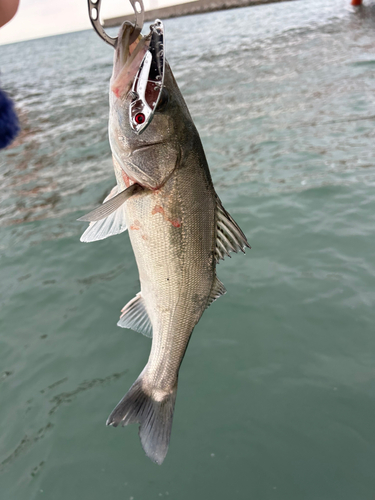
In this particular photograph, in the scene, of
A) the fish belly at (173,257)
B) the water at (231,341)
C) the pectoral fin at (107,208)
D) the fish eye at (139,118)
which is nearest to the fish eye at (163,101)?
the fish eye at (139,118)

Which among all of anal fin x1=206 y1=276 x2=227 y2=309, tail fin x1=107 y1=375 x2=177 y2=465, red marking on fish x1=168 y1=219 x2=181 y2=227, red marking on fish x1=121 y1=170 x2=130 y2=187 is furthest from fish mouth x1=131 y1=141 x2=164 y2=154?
tail fin x1=107 y1=375 x2=177 y2=465

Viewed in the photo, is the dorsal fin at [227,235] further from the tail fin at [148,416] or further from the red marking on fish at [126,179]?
the tail fin at [148,416]

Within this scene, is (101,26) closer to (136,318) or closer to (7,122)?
(7,122)

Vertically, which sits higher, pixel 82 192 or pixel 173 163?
pixel 173 163

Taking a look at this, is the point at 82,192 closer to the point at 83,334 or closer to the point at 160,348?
the point at 83,334

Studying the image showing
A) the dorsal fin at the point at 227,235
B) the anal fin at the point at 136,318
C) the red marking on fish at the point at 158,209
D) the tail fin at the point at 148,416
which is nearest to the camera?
the red marking on fish at the point at 158,209

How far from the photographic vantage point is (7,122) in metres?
2.17

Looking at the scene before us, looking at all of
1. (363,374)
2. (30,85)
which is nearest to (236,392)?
(363,374)

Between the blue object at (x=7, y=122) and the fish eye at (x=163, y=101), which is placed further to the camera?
the blue object at (x=7, y=122)

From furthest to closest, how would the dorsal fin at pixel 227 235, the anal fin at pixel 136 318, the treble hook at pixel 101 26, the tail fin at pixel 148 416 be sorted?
1. the anal fin at pixel 136 318
2. the tail fin at pixel 148 416
3. the dorsal fin at pixel 227 235
4. the treble hook at pixel 101 26

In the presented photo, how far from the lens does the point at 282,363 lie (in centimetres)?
383

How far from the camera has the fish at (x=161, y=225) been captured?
5.79 feet

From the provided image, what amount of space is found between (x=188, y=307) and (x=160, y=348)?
1.05 ft

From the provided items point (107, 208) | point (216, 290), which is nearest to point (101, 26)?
point (107, 208)
